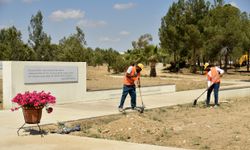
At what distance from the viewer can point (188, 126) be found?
11.4 meters

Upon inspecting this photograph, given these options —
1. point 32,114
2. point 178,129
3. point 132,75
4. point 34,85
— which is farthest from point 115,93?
point 32,114

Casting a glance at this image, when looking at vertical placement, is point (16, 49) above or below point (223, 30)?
below

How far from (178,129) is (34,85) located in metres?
6.64

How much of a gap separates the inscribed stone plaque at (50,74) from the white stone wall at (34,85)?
114 millimetres

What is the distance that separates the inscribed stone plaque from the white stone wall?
0.11 meters

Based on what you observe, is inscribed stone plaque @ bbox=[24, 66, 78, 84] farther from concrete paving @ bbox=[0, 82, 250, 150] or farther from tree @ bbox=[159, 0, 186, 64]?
tree @ bbox=[159, 0, 186, 64]

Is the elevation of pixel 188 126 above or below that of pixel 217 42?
below

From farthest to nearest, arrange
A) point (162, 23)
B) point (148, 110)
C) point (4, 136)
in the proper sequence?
point (162, 23), point (148, 110), point (4, 136)

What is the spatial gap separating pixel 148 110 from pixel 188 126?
3.48 metres

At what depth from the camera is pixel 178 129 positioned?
10852mm

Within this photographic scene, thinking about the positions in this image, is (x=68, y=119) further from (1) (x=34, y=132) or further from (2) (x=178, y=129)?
(2) (x=178, y=129)

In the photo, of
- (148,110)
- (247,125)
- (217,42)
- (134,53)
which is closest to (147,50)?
(134,53)

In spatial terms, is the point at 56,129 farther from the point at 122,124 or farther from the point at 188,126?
the point at 188,126

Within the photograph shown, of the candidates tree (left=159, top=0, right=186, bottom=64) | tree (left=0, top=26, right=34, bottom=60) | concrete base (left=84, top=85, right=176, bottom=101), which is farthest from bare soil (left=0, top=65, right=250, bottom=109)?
tree (left=159, top=0, right=186, bottom=64)
